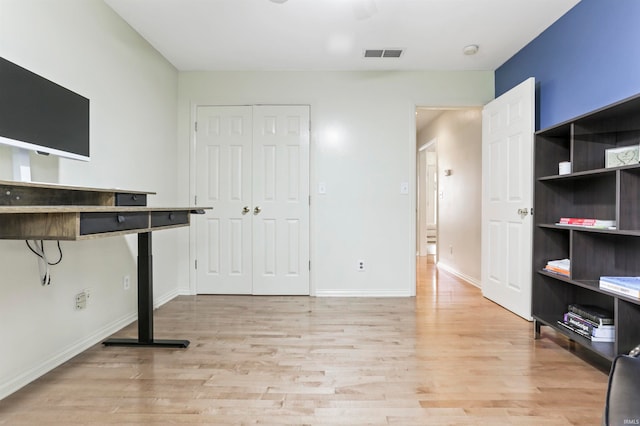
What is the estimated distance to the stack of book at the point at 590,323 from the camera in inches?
81.7

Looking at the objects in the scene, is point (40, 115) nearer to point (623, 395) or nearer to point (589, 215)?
point (623, 395)

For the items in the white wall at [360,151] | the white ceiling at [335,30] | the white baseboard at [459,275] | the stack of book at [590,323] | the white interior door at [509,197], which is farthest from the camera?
the white baseboard at [459,275]

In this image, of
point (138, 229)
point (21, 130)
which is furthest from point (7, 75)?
point (138, 229)

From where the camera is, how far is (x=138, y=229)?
186 cm

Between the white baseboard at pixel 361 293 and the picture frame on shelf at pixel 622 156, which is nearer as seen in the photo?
the picture frame on shelf at pixel 622 156

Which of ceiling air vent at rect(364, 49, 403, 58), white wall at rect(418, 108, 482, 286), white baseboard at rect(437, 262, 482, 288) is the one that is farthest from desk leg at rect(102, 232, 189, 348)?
white wall at rect(418, 108, 482, 286)

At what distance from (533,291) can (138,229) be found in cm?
273

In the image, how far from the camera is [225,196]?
3.78 meters

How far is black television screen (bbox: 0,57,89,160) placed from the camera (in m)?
1.57

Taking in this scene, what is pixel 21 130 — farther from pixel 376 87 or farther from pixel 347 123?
pixel 376 87

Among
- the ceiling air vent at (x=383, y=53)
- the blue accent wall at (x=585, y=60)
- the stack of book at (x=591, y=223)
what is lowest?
the stack of book at (x=591, y=223)

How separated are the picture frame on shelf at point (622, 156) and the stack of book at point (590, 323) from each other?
Answer: 922mm

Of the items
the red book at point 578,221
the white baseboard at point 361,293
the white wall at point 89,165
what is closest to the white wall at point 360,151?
the white baseboard at point 361,293

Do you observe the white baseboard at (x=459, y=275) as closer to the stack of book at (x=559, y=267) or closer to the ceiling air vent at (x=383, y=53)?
the stack of book at (x=559, y=267)
